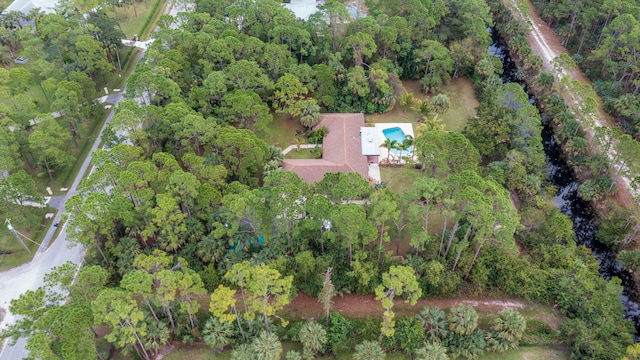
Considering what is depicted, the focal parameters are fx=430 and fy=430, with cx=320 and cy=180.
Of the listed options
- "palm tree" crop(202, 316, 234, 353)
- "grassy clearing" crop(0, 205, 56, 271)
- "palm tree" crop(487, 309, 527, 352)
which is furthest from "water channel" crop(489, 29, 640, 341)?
"grassy clearing" crop(0, 205, 56, 271)

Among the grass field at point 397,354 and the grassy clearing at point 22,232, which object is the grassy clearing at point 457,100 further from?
the grassy clearing at point 22,232

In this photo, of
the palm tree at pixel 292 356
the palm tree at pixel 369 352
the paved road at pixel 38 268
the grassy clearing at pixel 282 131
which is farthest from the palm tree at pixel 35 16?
the palm tree at pixel 369 352

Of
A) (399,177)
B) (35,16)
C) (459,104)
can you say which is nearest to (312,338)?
(399,177)

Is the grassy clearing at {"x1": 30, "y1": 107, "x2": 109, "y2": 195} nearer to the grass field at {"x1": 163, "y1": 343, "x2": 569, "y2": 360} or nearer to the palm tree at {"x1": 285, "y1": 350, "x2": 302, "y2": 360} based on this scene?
the grass field at {"x1": 163, "y1": 343, "x2": 569, "y2": 360}

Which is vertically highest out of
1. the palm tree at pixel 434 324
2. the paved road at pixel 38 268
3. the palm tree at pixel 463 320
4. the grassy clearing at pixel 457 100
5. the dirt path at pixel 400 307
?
the grassy clearing at pixel 457 100

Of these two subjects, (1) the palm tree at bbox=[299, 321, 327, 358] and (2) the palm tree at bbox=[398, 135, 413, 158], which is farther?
(2) the palm tree at bbox=[398, 135, 413, 158]

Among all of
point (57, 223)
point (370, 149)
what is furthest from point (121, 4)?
point (370, 149)
